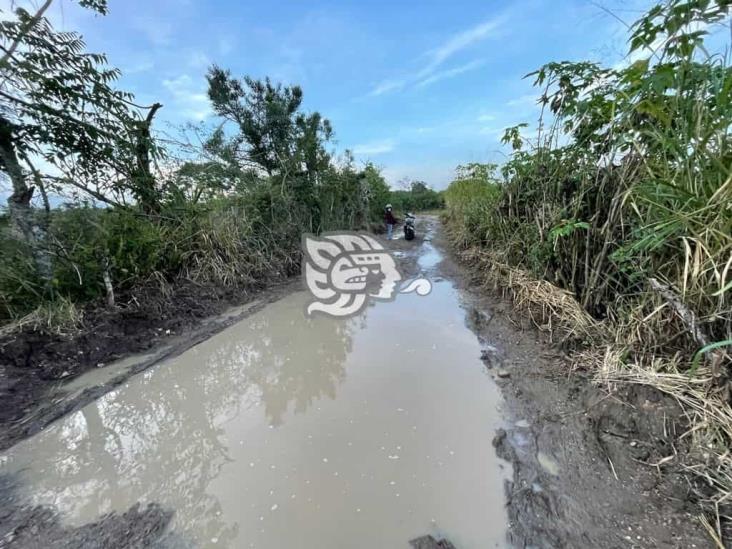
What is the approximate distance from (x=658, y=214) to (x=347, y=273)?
14.8 feet

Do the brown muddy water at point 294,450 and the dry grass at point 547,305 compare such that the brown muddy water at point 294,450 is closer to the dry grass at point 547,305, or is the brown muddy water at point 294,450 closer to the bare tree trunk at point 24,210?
the dry grass at point 547,305

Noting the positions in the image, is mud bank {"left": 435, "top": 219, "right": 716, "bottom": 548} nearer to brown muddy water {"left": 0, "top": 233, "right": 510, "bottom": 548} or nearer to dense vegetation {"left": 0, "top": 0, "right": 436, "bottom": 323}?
brown muddy water {"left": 0, "top": 233, "right": 510, "bottom": 548}

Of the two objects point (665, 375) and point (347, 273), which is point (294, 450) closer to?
point (665, 375)

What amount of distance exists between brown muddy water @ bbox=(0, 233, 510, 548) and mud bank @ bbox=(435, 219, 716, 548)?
13 centimetres

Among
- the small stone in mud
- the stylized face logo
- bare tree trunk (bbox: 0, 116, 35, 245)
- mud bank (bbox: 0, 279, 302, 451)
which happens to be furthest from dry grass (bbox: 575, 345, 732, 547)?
bare tree trunk (bbox: 0, 116, 35, 245)

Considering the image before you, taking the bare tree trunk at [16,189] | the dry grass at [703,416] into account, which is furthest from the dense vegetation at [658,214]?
the bare tree trunk at [16,189]

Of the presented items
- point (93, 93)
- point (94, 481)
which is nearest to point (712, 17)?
point (94, 481)

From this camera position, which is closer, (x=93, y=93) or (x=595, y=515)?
(x=595, y=515)

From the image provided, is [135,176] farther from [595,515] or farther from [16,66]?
[595,515]

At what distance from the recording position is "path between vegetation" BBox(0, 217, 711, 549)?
1.30 m

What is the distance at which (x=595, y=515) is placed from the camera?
50.6 inches

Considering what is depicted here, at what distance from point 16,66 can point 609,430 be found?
4.93m

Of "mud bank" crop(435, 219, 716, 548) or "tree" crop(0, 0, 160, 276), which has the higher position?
"tree" crop(0, 0, 160, 276)

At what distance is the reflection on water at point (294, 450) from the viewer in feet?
4.43
